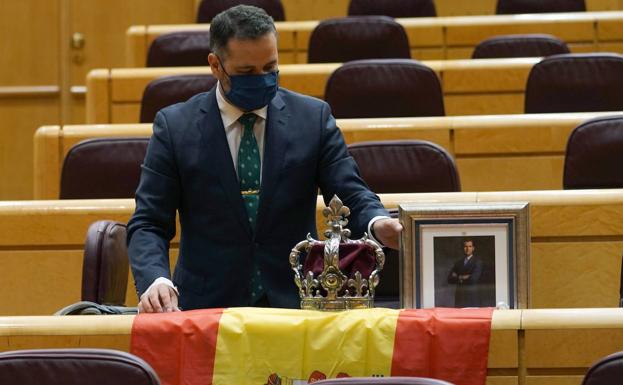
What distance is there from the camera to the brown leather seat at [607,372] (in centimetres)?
133

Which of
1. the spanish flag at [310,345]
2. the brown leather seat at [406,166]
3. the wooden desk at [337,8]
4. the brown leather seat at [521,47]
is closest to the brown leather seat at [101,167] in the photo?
the brown leather seat at [406,166]

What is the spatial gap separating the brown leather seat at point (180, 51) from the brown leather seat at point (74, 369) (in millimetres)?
2470

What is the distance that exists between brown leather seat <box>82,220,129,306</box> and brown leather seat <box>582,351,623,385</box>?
92 centimetres

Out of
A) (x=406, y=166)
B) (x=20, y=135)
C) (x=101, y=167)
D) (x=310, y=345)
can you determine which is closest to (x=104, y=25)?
(x=20, y=135)

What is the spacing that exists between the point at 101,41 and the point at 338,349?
3591mm

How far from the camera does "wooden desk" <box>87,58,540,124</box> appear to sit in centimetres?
340

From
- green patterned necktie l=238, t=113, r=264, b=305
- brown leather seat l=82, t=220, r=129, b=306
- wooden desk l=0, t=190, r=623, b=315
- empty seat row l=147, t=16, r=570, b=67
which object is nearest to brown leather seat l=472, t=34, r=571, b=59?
empty seat row l=147, t=16, r=570, b=67

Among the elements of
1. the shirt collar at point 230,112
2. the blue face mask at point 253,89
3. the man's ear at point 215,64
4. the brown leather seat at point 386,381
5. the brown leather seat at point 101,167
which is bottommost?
the brown leather seat at point 386,381

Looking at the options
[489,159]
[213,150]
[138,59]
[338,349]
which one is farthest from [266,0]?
[338,349]

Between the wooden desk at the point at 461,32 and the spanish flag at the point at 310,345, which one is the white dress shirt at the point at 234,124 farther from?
the wooden desk at the point at 461,32

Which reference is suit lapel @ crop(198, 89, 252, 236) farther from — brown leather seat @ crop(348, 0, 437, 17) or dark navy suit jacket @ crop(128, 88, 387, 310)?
brown leather seat @ crop(348, 0, 437, 17)

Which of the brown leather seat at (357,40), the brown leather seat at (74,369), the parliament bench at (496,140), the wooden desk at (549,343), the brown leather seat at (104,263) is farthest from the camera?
the brown leather seat at (357,40)

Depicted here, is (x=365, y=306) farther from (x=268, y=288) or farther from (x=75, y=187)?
(x=75, y=187)

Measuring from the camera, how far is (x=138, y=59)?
4.21m
